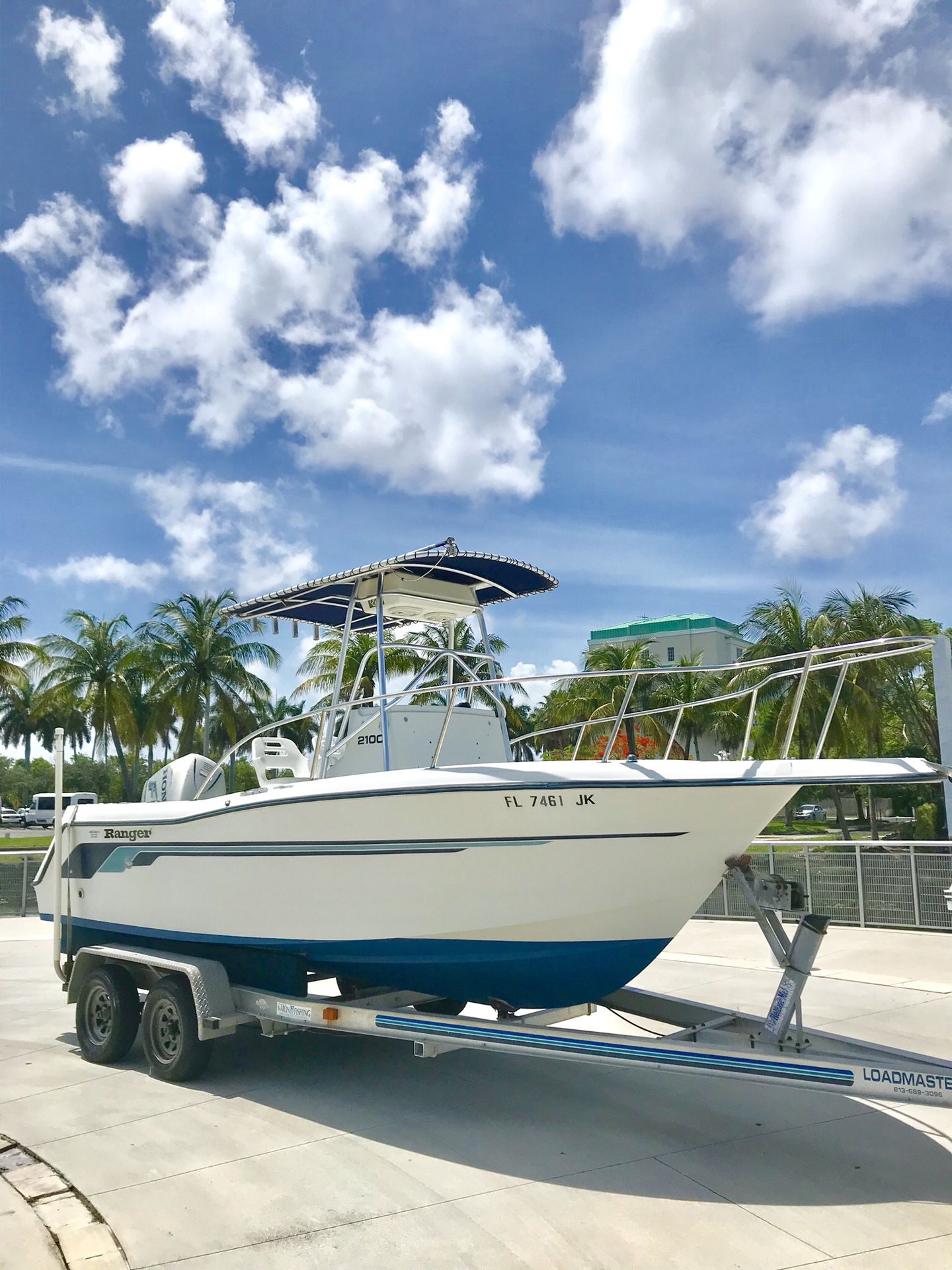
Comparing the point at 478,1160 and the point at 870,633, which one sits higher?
the point at 870,633

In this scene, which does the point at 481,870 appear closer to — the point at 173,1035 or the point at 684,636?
the point at 173,1035

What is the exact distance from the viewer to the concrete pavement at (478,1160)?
12.7ft

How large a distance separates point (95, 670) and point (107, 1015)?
30.4 metres

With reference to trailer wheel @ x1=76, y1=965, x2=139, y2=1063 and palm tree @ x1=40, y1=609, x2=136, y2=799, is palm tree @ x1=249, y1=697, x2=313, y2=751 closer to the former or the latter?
palm tree @ x1=40, y1=609, x2=136, y2=799

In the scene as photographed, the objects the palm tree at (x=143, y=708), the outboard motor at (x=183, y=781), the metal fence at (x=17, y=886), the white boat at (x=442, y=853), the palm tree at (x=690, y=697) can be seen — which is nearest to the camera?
the white boat at (x=442, y=853)

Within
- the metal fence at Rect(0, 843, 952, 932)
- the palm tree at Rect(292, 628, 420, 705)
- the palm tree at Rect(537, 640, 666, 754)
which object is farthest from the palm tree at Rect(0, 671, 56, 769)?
the metal fence at Rect(0, 843, 952, 932)

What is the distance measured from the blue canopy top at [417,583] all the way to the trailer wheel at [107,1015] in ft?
9.44

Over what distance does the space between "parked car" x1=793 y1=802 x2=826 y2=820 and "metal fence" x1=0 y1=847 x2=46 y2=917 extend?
35.3m

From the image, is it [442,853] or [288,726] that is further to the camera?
[288,726]

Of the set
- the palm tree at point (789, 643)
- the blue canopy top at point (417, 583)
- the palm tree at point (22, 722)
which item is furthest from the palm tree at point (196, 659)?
the blue canopy top at point (417, 583)

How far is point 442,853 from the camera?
5125 mm

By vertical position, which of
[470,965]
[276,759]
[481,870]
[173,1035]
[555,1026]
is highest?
[276,759]

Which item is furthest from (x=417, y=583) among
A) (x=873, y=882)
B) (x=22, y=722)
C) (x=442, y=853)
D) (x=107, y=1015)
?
(x=22, y=722)

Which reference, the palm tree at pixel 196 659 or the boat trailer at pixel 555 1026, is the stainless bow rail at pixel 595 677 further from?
the palm tree at pixel 196 659
